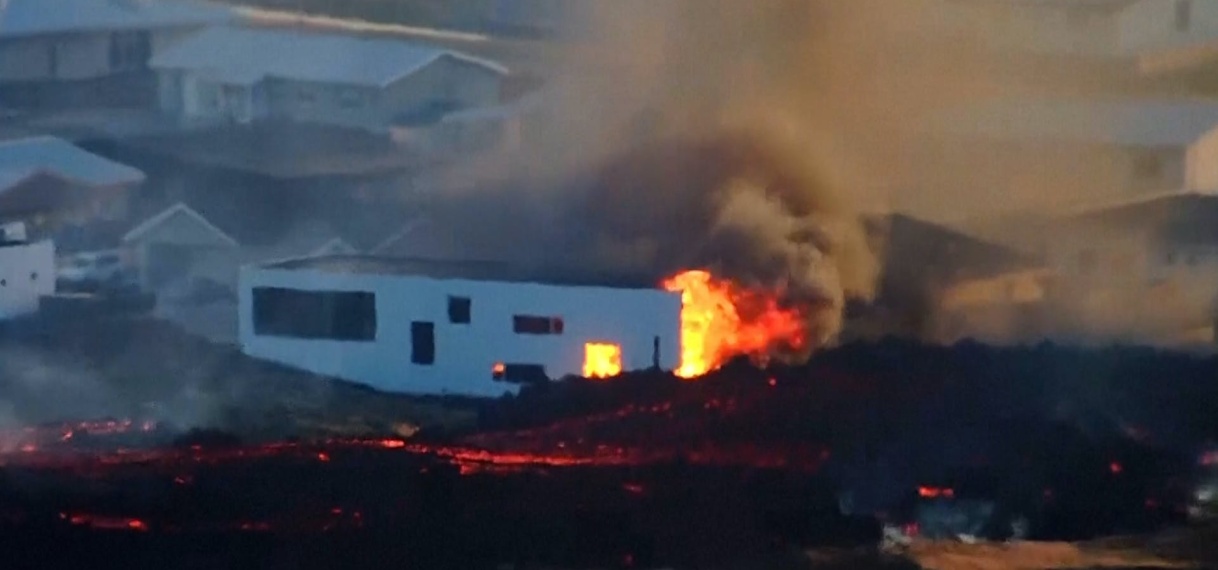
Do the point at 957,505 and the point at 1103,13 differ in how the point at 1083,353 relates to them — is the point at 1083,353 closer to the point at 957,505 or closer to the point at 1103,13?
the point at 957,505

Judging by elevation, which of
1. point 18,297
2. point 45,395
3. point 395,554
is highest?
point 18,297

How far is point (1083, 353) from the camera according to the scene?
1.93m

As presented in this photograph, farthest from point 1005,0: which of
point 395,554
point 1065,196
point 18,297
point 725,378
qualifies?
point 18,297

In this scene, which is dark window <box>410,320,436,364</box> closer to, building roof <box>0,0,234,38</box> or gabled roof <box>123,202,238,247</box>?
gabled roof <box>123,202,238,247</box>

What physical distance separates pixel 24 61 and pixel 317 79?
1.19 feet

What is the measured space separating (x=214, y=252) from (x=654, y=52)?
0.59 meters

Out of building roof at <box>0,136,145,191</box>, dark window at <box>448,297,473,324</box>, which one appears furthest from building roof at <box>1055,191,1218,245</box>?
building roof at <box>0,136,145,191</box>

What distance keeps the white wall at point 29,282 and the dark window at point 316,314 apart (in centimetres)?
26

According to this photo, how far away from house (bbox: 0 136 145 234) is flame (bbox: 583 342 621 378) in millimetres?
592

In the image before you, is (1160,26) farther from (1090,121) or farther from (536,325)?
(536,325)

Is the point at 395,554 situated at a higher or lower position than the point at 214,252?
lower

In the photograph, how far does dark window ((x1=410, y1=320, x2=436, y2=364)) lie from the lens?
1.92 m

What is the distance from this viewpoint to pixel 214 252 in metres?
1.93

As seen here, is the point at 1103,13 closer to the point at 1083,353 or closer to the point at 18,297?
the point at 1083,353
